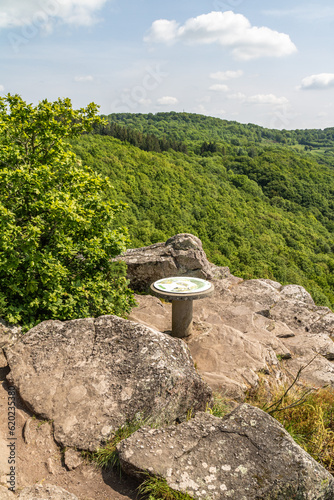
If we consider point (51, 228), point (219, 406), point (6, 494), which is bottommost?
point (219, 406)

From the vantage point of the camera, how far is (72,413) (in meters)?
4.42

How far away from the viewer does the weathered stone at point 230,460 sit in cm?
342

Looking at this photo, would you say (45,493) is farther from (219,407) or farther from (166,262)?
(166,262)

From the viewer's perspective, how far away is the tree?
244 inches

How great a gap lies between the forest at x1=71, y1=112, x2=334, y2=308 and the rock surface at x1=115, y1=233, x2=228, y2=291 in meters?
24.5

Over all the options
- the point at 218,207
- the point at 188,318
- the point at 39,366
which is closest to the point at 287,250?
the point at 218,207

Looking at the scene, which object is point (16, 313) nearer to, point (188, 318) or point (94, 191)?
point (94, 191)

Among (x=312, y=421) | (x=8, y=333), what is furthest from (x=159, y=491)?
(x=8, y=333)

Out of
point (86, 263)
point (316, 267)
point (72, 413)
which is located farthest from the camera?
point (316, 267)

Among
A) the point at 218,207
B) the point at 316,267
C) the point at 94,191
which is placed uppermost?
the point at 94,191

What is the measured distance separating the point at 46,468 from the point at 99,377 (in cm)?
114

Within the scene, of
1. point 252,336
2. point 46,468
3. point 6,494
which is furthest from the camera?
point 252,336

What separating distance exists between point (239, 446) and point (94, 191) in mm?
5607

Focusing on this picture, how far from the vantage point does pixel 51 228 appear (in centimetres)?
702
